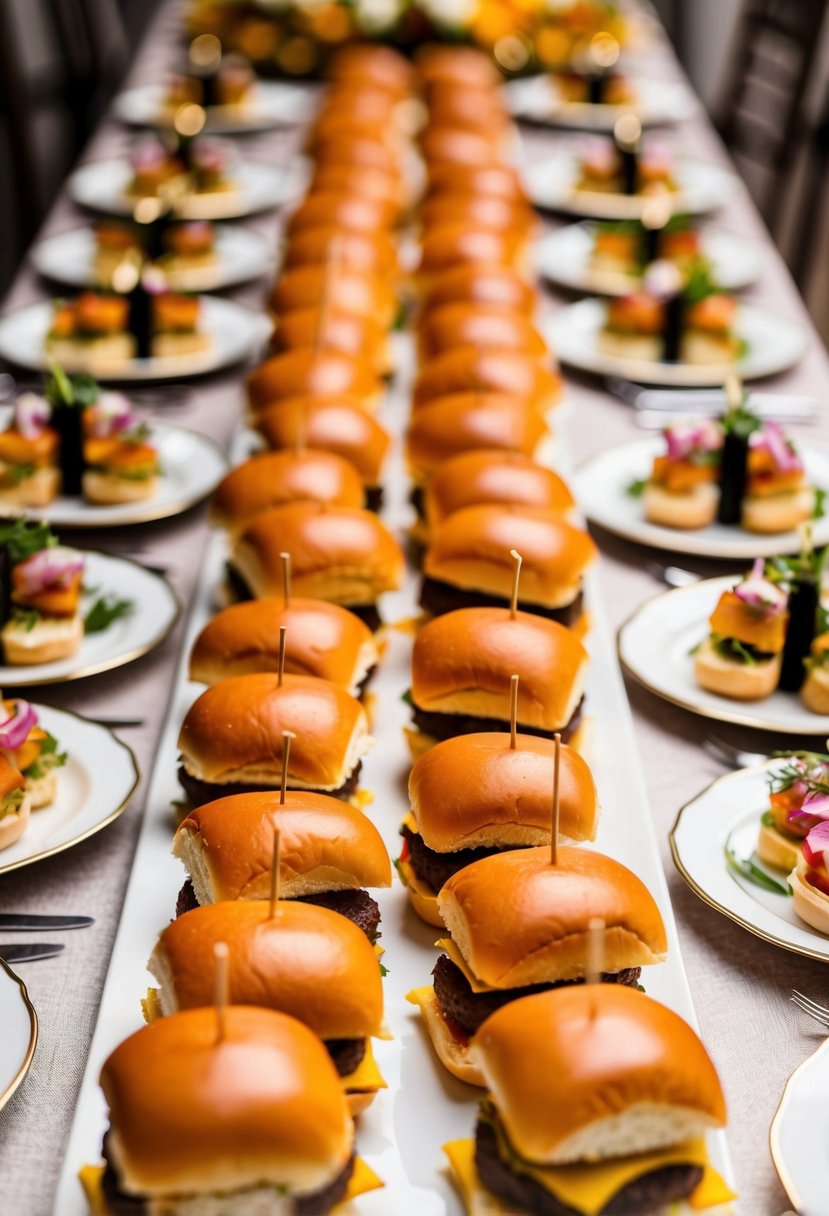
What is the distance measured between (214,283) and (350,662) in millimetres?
2302

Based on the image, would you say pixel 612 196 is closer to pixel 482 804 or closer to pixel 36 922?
pixel 482 804

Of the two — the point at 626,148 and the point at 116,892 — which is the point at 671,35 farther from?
the point at 116,892

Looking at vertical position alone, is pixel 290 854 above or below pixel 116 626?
above

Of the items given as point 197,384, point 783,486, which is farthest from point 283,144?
point 783,486

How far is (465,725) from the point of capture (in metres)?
2.33

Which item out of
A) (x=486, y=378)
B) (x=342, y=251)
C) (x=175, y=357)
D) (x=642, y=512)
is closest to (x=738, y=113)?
(x=342, y=251)

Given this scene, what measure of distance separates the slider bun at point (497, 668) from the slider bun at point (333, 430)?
2.39ft

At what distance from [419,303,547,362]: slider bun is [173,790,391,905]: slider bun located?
175cm

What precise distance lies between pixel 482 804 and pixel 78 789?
629mm

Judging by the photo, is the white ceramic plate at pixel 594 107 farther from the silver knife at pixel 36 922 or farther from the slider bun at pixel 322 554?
the silver knife at pixel 36 922

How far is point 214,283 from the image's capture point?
4.36 m

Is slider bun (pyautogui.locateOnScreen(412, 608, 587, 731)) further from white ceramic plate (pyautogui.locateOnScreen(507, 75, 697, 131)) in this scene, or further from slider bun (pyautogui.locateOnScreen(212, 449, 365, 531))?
white ceramic plate (pyautogui.locateOnScreen(507, 75, 697, 131))

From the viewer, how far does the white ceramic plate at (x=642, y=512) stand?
3000 mm

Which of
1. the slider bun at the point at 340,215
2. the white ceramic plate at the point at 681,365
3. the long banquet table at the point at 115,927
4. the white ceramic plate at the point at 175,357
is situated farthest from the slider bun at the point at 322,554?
the slider bun at the point at 340,215
